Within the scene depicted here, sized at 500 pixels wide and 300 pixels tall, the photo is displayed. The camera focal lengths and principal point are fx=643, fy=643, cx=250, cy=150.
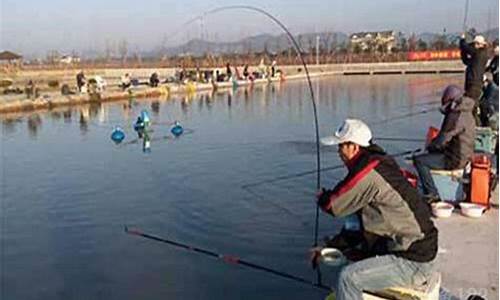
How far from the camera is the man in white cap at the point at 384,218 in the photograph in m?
3.51

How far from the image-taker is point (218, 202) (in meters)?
8.68

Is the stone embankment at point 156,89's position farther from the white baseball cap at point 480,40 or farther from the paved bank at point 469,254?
the paved bank at point 469,254

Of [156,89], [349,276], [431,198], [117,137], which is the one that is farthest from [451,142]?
[156,89]

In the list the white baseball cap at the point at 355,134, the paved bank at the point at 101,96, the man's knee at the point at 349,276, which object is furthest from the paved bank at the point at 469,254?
the paved bank at the point at 101,96

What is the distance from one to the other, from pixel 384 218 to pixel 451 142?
3.34 meters

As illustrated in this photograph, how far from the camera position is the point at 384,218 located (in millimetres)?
3561

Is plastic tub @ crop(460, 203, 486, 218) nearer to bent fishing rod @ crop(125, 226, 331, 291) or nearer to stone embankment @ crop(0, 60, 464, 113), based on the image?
bent fishing rod @ crop(125, 226, 331, 291)

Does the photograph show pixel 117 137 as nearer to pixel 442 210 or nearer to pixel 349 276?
pixel 442 210

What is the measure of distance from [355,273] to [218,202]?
5216 mm

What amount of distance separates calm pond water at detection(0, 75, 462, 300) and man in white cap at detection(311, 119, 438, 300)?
6.15ft

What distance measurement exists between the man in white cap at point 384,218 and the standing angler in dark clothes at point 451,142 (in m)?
3.04

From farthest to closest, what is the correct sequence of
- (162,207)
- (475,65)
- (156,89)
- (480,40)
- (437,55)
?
(437,55) → (156,89) → (480,40) → (475,65) → (162,207)

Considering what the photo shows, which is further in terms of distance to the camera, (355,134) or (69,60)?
(69,60)

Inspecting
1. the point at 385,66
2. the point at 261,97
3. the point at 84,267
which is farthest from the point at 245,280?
the point at 385,66
